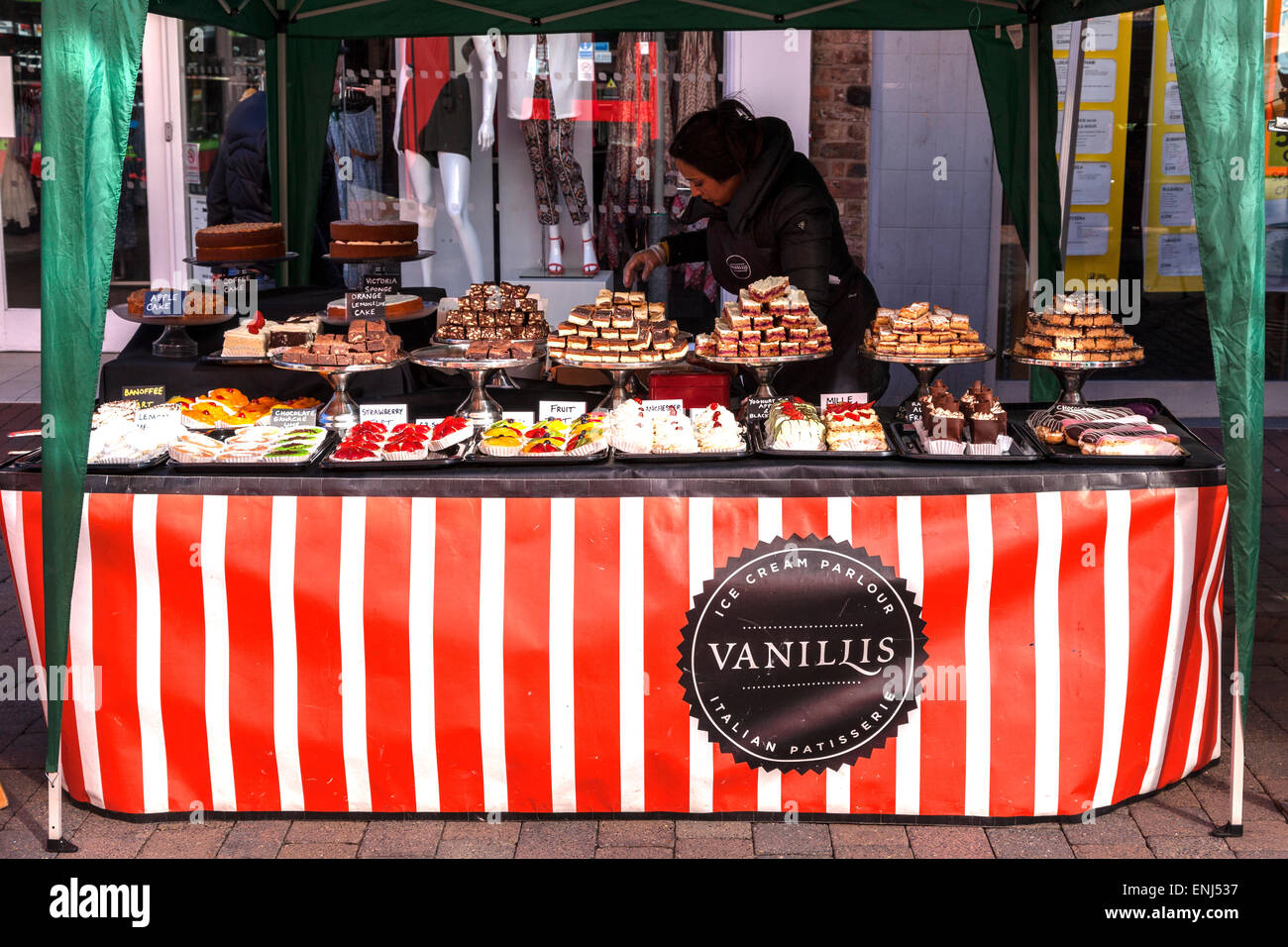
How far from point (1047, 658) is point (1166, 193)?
5.91m

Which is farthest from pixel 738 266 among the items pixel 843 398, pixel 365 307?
pixel 365 307

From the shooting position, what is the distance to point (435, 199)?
9227 millimetres

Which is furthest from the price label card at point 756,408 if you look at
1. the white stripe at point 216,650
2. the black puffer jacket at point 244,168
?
the black puffer jacket at point 244,168

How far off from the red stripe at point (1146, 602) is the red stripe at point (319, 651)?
2221 millimetres

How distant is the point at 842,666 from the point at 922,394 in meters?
1.31

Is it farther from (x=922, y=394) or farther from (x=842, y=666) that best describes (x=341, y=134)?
(x=842, y=666)

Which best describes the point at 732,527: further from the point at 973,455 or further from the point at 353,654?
the point at 353,654

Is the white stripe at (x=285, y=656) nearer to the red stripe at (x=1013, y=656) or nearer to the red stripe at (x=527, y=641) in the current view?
the red stripe at (x=527, y=641)

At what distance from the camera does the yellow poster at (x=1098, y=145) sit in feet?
27.5

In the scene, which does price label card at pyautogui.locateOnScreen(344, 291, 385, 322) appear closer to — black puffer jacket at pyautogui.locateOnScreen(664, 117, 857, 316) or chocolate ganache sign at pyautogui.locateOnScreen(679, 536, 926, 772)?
black puffer jacket at pyautogui.locateOnScreen(664, 117, 857, 316)

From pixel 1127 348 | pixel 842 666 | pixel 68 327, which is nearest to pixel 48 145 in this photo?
pixel 68 327

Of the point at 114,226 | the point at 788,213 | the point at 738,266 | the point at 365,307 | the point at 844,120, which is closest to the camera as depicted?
the point at 114,226

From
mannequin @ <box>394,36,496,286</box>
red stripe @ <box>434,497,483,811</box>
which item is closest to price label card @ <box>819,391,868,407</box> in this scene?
red stripe @ <box>434,497,483,811</box>

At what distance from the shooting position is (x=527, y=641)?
3.71 meters
